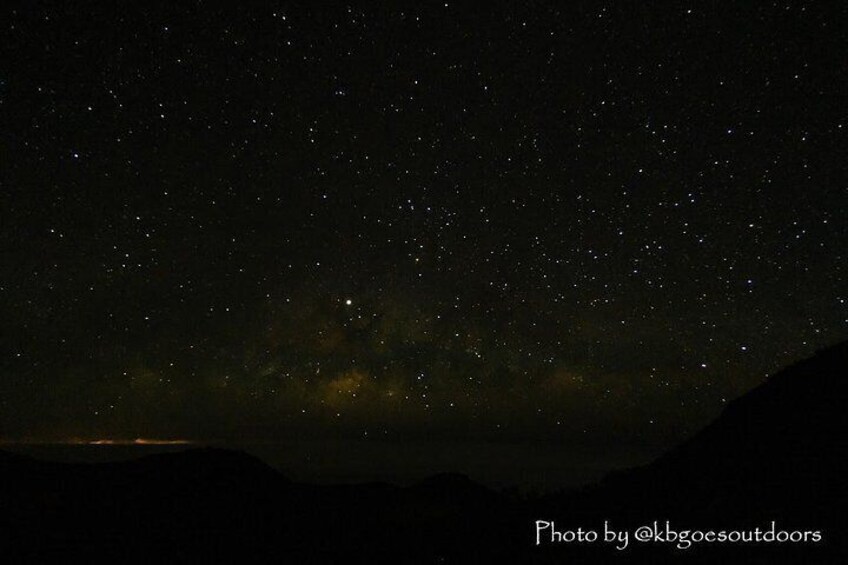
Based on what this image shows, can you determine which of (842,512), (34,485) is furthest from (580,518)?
(34,485)

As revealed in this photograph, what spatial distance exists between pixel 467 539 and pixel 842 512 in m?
10.1

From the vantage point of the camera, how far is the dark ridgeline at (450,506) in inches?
473

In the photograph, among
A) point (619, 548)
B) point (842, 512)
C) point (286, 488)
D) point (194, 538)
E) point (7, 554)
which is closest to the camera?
point (842, 512)

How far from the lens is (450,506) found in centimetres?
2528

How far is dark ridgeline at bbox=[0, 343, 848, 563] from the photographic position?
12008 mm

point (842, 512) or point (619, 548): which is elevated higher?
point (842, 512)

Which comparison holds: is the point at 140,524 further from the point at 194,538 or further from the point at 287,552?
the point at 287,552

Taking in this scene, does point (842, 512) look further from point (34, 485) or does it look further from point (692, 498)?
point (34, 485)

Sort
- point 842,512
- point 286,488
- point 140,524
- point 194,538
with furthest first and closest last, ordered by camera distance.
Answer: point 286,488, point 140,524, point 194,538, point 842,512

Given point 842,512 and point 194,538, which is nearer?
point 842,512

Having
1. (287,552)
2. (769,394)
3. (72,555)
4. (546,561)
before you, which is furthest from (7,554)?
(769,394)

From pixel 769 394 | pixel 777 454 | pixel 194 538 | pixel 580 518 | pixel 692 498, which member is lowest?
pixel 194 538

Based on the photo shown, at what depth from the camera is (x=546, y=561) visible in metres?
12.8

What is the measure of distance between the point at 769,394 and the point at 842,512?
11239 mm
